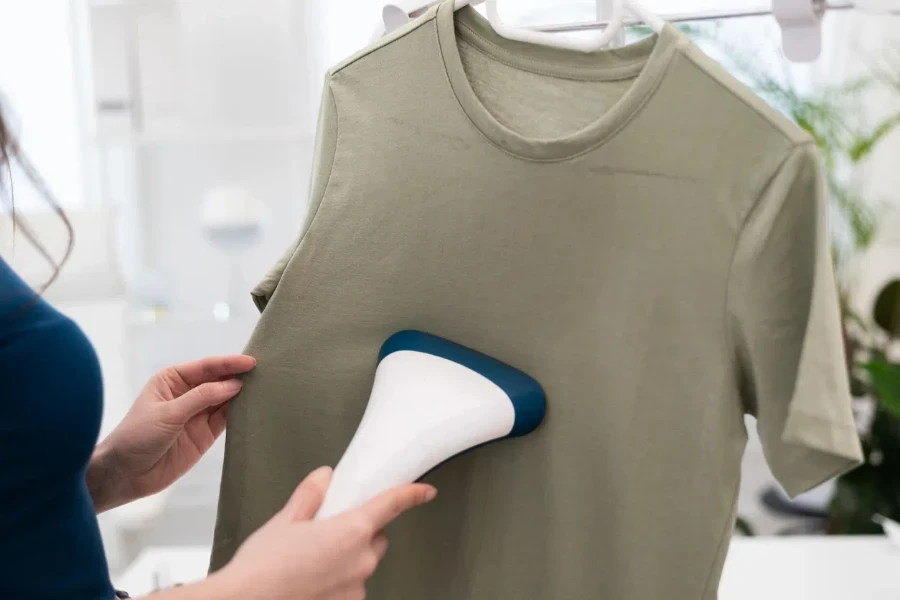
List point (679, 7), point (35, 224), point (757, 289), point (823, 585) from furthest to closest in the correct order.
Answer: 1. point (679, 7)
2. point (35, 224)
3. point (823, 585)
4. point (757, 289)

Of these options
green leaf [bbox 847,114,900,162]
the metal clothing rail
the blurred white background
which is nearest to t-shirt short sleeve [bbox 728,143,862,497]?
the metal clothing rail

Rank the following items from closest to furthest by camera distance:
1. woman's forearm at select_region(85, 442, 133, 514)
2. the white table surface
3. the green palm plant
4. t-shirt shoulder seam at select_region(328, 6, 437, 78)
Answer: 1. t-shirt shoulder seam at select_region(328, 6, 437, 78)
2. woman's forearm at select_region(85, 442, 133, 514)
3. the white table surface
4. the green palm plant

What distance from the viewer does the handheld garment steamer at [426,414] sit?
68 centimetres

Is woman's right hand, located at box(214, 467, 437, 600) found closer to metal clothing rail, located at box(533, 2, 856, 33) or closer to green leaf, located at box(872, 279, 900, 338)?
metal clothing rail, located at box(533, 2, 856, 33)

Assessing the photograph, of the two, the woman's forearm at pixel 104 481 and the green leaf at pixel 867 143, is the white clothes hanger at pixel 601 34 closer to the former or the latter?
the woman's forearm at pixel 104 481

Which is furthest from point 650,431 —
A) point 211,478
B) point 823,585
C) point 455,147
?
point 211,478

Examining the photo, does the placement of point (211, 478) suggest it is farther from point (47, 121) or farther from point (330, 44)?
point (330, 44)

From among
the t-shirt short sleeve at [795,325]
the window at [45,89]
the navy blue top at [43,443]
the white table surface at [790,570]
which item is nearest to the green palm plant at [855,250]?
the white table surface at [790,570]

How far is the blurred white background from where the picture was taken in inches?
104

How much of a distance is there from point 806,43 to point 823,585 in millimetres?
826

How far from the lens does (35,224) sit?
2.13 m

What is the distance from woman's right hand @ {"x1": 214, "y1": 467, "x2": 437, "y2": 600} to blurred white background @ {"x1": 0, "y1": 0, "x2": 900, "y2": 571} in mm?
1975

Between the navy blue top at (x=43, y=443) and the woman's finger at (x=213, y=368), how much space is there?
0.16 m

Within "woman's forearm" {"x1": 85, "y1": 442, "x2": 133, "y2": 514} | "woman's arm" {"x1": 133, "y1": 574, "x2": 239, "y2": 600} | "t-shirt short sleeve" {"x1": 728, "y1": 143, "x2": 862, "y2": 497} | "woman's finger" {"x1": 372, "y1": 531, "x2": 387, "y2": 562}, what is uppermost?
"t-shirt short sleeve" {"x1": 728, "y1": 143, "x2": 862, "y2": 497}
